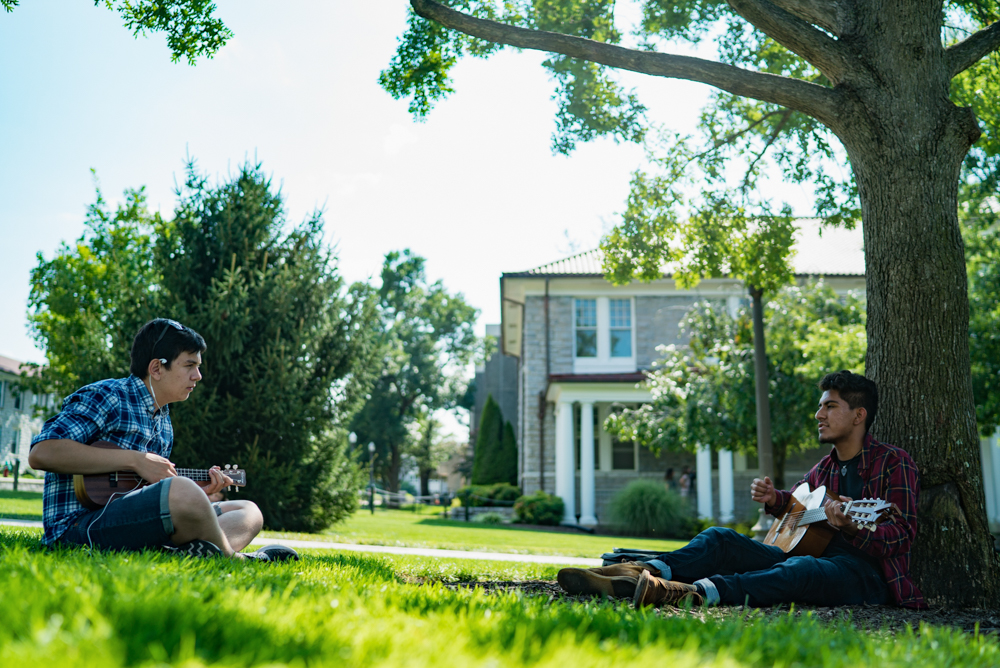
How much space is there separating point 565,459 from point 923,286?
17.9 m

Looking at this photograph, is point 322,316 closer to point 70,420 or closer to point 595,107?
point 595,107

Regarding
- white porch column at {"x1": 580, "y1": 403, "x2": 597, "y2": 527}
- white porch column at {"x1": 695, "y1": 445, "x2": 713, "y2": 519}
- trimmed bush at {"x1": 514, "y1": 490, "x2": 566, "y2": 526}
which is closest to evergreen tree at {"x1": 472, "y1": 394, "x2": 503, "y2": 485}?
white porch column at {"x1": 580, "y1": 403, "x2": 597, "y2": 527}

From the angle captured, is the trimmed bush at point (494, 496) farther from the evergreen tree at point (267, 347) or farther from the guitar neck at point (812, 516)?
the guitar neck at point (812, 516)

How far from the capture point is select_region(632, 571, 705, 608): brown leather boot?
3738mm

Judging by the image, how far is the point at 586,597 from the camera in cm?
414

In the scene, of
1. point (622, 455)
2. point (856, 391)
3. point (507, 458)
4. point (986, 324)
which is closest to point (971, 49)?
point (856, 391)

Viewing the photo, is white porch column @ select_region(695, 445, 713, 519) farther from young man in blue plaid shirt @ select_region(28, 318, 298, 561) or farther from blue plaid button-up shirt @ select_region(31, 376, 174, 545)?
blue plaid button-up shirt @ select_region(31, 376, 174, 545)

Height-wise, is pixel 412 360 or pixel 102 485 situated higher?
pixel 412 360

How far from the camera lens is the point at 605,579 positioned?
3.99 meters

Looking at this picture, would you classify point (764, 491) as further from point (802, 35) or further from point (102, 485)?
point (102, 485)

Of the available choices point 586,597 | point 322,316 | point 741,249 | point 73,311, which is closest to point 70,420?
point 586,597

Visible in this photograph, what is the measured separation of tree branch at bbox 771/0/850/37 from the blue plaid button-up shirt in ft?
16.2

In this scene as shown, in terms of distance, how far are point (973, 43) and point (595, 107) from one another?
A: 3.83 metres

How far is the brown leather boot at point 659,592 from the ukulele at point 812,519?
99cm
